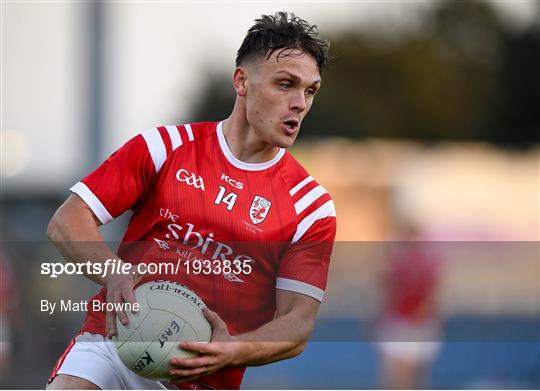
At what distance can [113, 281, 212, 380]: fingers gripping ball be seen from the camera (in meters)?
4.87

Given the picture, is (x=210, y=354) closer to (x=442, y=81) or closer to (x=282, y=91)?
(x=282, y=91)

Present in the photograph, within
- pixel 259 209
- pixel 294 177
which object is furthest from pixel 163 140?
pixel 294 177

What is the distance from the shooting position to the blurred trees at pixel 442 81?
4628 centimetres

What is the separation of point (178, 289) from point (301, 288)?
2.02ft

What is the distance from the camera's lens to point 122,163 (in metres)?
5.12

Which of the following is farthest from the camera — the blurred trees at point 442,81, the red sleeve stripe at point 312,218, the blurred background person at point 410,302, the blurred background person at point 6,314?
the blurred trees at point 442,81

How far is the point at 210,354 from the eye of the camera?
4.87 m

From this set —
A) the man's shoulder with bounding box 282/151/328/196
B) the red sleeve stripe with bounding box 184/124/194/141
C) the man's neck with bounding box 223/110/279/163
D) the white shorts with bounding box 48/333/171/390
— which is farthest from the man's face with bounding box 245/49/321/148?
the white shorts with bounding box 48/333/171/390

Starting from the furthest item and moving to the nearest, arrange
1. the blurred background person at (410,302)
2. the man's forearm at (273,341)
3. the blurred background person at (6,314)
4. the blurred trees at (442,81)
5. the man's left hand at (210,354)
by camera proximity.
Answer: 1. the blurred trees at (442,81)
2. the blurred background person at (410,302)
3. the blurred background person at (6,314)
4. the man's forearm at (273,341)
5. the man's left hand at (210,354)

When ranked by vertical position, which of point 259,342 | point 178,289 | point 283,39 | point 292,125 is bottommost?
point 259,342

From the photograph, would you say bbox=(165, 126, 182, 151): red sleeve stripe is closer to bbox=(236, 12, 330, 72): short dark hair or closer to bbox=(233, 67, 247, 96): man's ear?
bbox=(233, 67, 247, 96): man's ear

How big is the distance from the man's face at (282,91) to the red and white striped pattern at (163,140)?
1.28ft

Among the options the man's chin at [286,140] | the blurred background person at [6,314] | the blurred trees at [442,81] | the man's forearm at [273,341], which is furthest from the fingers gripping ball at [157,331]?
the blurred trees at [442,81]

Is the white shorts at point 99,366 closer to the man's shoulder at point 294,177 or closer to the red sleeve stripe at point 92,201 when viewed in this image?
the red sleeve stripe at point 92,201
